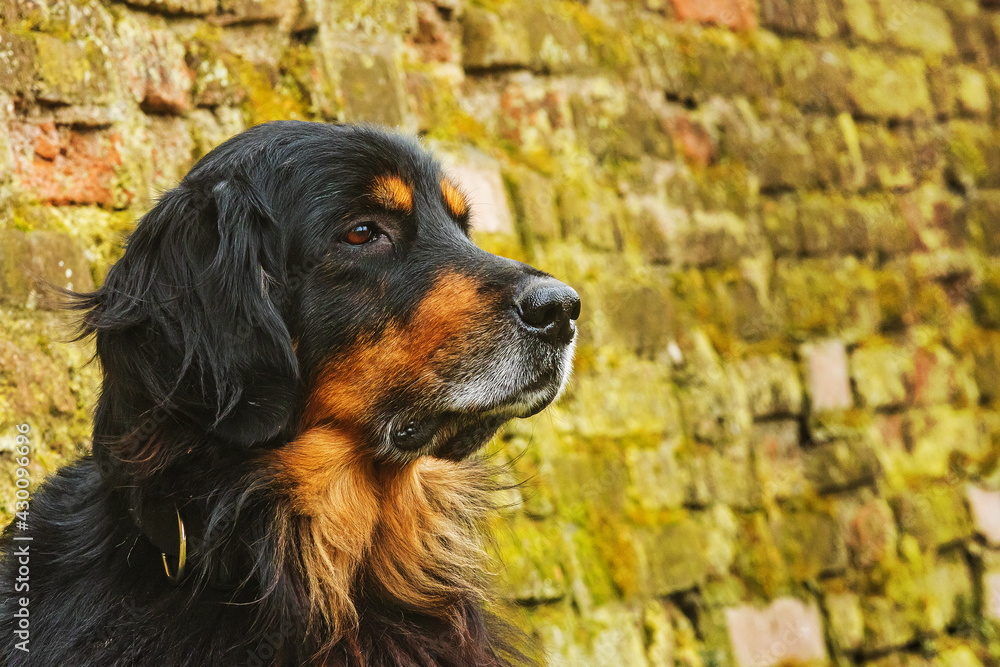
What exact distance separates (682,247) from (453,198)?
7.11 feet

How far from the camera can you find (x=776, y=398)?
5.05 m

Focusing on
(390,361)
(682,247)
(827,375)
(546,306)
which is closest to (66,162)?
(390,361)

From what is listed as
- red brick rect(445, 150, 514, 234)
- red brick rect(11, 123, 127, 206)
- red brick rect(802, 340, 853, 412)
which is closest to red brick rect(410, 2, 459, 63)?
red brick rect(445, 150, 514, 234)

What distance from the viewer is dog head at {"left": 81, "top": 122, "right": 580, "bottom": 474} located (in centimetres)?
234

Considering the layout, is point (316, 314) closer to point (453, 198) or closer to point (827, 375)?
point (453, 198)

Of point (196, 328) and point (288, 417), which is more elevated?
point (196, 328)

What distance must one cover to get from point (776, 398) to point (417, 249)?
9.57 feet

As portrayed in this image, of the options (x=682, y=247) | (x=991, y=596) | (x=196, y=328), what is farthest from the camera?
(x=991, y=596)

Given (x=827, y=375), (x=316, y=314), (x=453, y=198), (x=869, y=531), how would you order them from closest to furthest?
(x=316, y=314), (x=453, y=198), (x=869, y=531), (x=827, y=375)

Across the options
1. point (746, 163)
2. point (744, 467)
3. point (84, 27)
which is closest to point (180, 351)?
point (84, 27)

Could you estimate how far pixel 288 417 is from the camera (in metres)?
2.42

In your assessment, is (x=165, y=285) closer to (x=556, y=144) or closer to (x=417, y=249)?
(x=417, y=249)

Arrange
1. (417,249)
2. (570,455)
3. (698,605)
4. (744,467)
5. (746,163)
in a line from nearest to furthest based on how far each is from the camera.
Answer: (417,249) → (570,455) → (698,605) → (744,467) → (746,163)

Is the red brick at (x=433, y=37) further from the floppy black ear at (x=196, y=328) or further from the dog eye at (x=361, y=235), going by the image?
the floppy black ear at (x=196, y=328)
